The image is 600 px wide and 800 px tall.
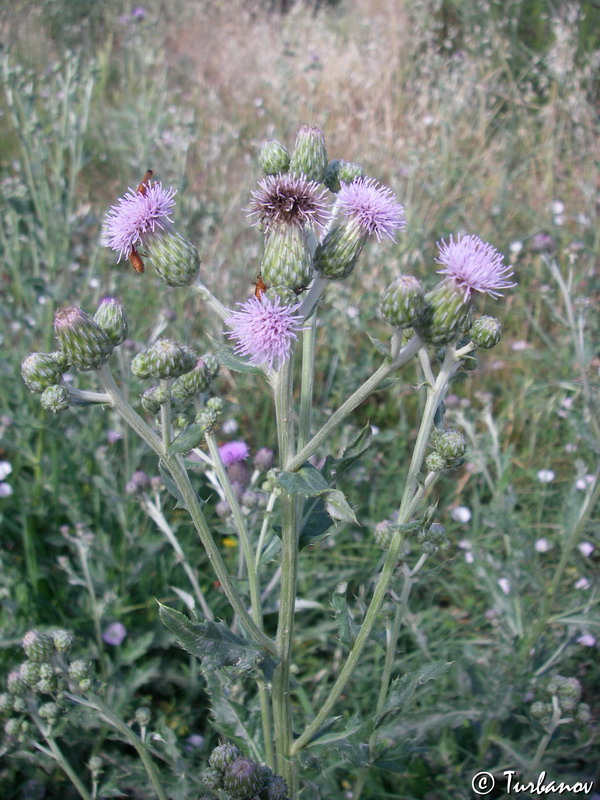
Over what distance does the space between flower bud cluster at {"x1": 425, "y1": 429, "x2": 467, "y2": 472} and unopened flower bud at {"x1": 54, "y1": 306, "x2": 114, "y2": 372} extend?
860 millimetres

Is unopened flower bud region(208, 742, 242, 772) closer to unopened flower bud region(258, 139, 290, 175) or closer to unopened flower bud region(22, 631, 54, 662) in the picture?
unopened flower bud region(22, 631, 54, 662)

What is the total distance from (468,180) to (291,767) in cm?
517

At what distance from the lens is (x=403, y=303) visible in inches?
57.9

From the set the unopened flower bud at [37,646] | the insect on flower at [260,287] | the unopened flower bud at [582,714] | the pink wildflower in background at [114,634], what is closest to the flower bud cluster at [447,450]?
the insect on flower at [260,287]

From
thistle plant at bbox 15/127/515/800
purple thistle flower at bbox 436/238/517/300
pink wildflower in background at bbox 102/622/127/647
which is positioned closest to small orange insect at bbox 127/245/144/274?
thistle plant at bbox 15/127/515/800

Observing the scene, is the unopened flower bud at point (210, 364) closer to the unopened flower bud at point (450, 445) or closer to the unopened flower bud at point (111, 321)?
the unopened flower bud at point (111, 321)

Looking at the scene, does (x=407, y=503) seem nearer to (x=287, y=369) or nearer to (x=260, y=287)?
(x=287, y=369)

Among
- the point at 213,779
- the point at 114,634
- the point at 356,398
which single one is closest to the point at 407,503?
the point at 356,398

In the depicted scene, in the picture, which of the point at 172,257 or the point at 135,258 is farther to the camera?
the point at 135,258

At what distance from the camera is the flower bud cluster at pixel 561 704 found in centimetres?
207

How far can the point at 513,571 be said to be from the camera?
8.62 feet

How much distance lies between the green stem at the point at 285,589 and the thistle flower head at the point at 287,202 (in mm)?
346

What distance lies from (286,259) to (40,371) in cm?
66

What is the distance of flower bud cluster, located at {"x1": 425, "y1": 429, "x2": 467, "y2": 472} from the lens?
161 centimetres
